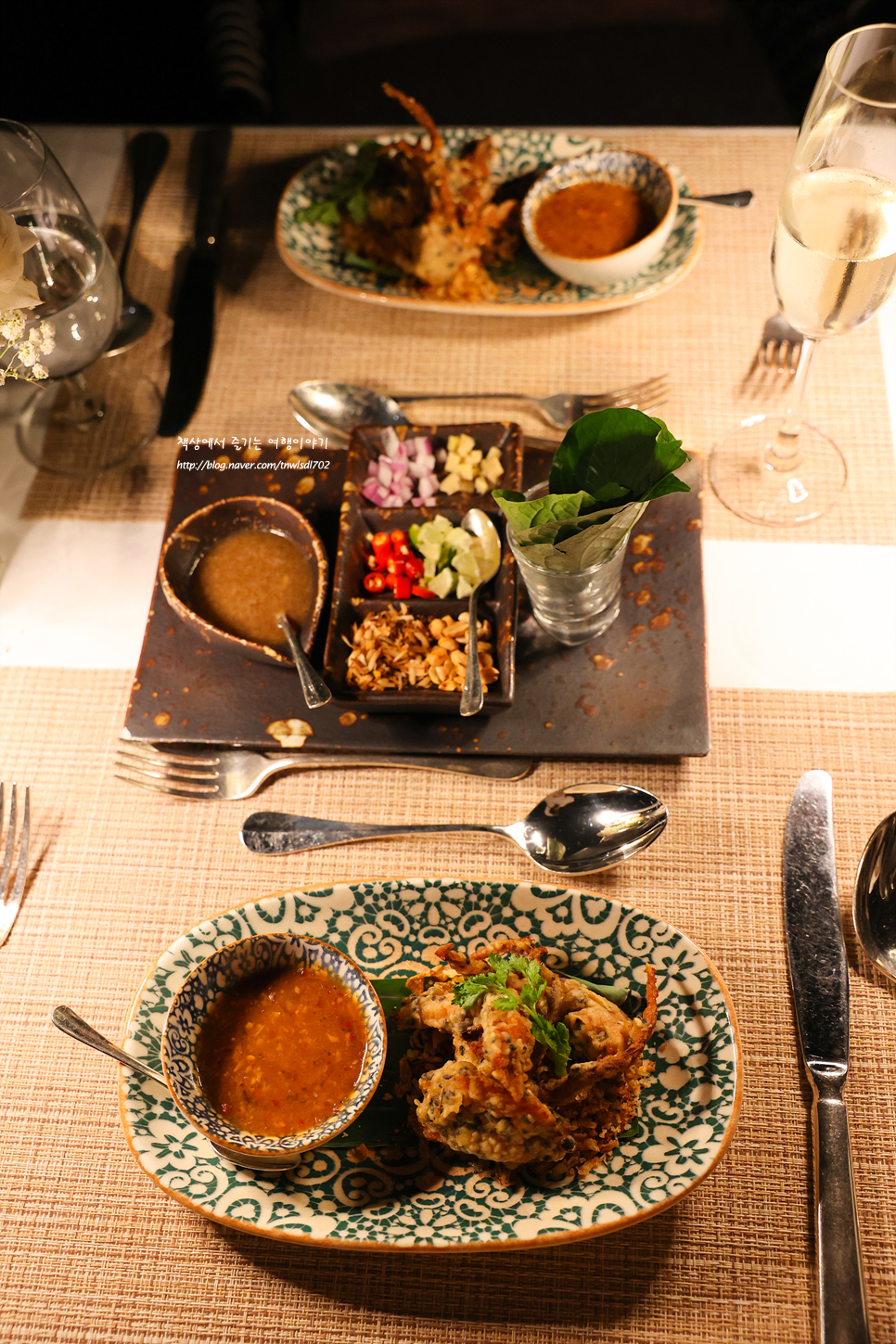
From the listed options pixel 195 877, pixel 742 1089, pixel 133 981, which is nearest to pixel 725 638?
pixel 742 1089

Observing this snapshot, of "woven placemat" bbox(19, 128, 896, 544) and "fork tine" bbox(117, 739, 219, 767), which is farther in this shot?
"woven placemat" bbox(19, 128, 896, 544)

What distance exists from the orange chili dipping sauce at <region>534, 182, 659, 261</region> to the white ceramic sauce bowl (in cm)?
2

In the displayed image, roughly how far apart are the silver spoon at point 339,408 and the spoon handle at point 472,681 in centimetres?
61

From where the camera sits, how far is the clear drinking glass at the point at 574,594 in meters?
1.52

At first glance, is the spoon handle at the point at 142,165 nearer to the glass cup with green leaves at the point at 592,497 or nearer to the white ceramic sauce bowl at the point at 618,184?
the white ceramic sauce bowl at the point at 618,184

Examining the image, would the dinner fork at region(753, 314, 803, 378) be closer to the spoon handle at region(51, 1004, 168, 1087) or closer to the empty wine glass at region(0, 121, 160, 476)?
the empty wine glass at region(0, 121, 160, 476)

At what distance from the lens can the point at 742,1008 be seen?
1.43m

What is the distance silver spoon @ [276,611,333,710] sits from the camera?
5.24 feet

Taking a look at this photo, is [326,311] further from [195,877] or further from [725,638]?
[195,877]

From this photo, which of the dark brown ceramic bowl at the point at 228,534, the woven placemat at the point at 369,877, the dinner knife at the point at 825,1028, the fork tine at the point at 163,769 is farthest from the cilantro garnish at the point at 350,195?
the dinner knife at the point at 825,1028

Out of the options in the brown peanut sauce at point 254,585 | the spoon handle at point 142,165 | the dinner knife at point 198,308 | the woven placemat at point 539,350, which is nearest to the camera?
the brown peanut sauce at point 254,585

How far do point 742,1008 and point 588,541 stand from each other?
741 millimetres

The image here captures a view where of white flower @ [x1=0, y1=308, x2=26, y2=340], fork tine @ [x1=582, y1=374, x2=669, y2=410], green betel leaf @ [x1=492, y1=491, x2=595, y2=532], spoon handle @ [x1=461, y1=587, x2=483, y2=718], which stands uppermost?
fork tine @ [x1=582, y1=374, x2=669, y2=410]

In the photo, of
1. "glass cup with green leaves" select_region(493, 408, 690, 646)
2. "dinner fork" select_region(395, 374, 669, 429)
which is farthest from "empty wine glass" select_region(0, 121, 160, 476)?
"glass cup with green leaves" select_region(493, 408, 690, 646)
